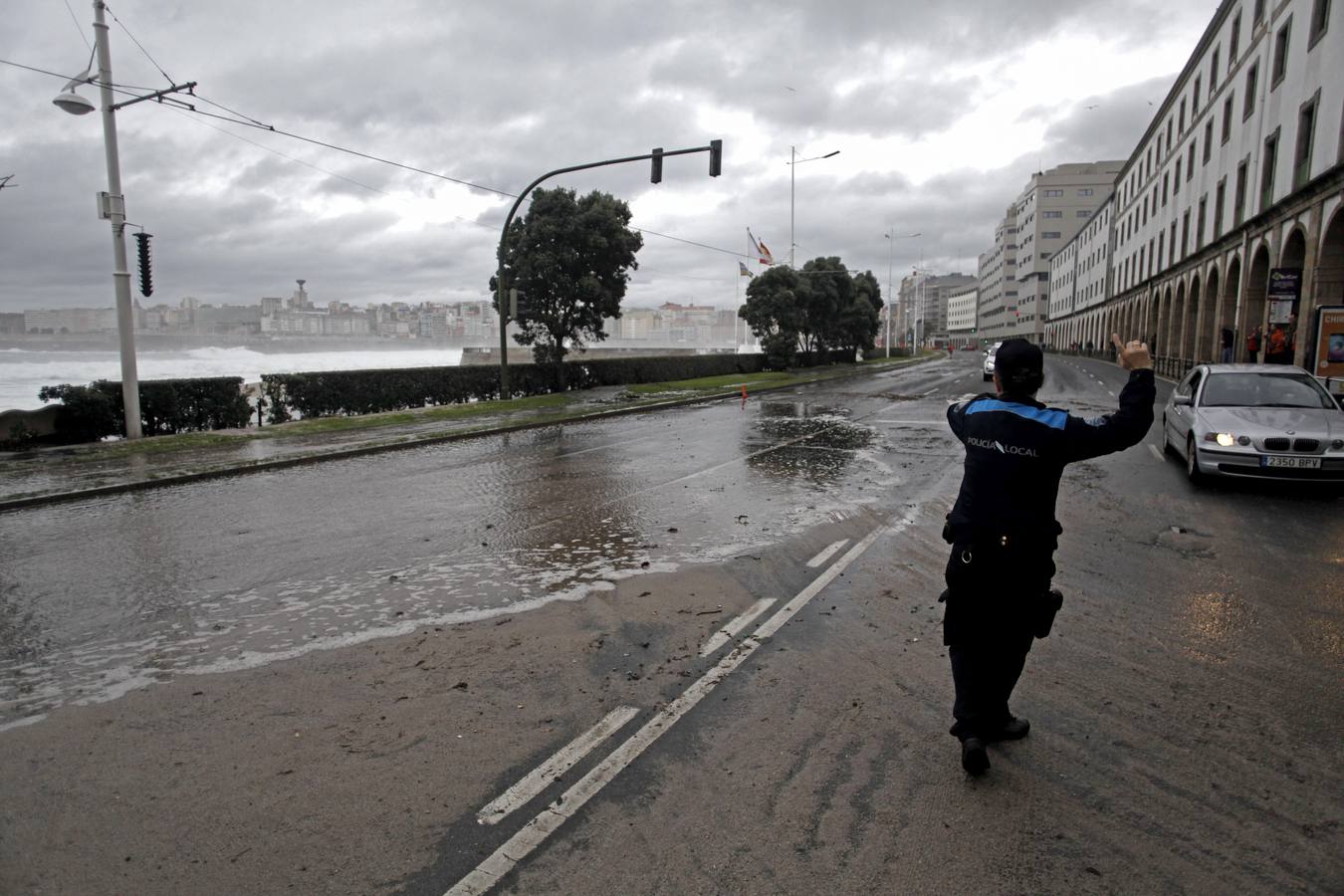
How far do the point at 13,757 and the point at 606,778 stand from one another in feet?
8.61

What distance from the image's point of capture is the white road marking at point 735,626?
450 cm

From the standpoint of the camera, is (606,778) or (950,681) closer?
(606,778)

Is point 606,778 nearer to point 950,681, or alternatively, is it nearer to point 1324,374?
point 950,681

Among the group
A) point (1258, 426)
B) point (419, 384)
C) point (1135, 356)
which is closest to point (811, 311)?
Result: point (419, 384)

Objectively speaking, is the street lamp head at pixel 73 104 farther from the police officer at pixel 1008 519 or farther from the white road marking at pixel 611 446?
the police officer at pixel 1008 519

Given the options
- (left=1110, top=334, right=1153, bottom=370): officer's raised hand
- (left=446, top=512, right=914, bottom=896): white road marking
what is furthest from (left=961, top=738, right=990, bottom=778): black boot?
(left=1110, top=334, right=1153, bottom=370): officer's raised hand

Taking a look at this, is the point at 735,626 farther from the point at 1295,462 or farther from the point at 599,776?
the point at 1295,462

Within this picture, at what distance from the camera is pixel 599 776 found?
3.16 metres

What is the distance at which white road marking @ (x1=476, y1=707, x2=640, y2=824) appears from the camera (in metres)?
2.93

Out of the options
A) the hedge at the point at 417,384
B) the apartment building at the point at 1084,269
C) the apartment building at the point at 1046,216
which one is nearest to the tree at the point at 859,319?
the hedge at the point at 417,384

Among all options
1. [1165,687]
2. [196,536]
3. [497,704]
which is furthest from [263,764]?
[196,536]

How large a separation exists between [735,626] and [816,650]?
582mm

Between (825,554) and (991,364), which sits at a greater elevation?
(991,364)

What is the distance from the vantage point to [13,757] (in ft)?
11.0
